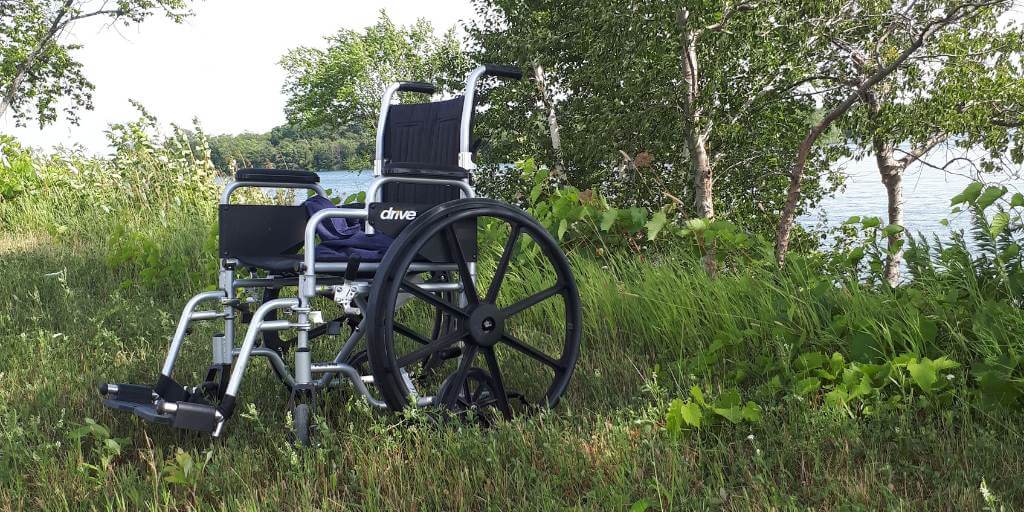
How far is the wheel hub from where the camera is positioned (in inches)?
85.8

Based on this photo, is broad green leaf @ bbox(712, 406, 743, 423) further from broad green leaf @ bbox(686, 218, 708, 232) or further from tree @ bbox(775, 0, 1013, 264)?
tree @ bbox(775, 0, 1013, 264)

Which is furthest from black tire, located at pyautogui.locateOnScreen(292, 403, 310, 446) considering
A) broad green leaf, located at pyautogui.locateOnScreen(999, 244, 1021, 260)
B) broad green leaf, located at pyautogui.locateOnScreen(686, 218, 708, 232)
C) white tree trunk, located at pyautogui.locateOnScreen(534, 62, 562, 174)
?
white tree trunk, located at pyautogui.locateOnScreen(534, 62, 562, 174)

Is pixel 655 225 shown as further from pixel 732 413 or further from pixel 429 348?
pixel 429 348

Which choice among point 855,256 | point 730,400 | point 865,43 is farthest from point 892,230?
point 865,43

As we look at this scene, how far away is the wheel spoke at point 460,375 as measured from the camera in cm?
217

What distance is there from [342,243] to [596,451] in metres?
0.90

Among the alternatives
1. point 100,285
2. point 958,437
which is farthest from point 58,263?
point 958,437

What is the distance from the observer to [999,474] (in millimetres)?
1835

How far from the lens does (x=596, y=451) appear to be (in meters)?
1.98

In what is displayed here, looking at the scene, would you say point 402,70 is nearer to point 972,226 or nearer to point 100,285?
point 100,285

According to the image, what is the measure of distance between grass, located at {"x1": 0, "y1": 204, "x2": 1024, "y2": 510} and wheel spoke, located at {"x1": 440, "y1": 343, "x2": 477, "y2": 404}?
9 cm

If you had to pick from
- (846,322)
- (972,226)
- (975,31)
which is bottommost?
(846,322)

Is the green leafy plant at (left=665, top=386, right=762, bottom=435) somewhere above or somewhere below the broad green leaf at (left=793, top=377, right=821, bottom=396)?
below

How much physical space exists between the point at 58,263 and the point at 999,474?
5546 mm
